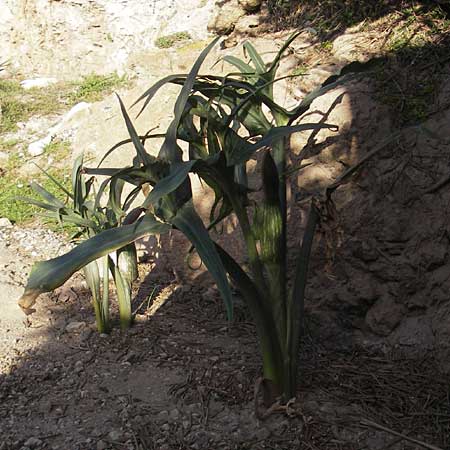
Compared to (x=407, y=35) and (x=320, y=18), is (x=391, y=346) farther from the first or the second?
(x=320, y=18)

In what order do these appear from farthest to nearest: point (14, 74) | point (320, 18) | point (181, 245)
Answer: point (14, 74) → point (320, 18) → point (181, 245)

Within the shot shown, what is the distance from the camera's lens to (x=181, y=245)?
3.18m

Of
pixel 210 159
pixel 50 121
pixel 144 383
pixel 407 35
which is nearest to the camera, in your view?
pixel 210 159

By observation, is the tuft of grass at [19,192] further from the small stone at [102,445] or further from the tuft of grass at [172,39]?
the small stone at [102,445]

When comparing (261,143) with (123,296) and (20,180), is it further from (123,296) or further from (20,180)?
(20,180)

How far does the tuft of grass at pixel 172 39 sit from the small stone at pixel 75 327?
10.9 ft

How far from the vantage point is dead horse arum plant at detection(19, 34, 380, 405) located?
1.57 m

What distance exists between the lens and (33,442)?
1985mm

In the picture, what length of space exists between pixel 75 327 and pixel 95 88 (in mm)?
3183

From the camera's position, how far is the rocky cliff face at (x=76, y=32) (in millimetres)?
6188

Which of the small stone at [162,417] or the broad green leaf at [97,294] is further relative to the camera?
the broad green leaf at [97,294]

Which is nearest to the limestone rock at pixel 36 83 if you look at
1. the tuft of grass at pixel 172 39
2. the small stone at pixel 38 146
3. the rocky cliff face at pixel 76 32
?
the rocky cliff face at pixel 76 32

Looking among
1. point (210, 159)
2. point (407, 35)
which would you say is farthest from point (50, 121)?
point (210, 159)

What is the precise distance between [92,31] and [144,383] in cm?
496
